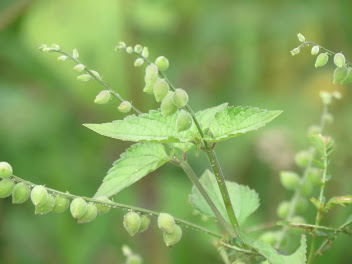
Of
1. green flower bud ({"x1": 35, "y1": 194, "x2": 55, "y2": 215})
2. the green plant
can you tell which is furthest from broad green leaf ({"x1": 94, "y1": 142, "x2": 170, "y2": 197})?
green flower bud ({"x1": 35, "y1": 194, "x2": 55, "y2": 215})

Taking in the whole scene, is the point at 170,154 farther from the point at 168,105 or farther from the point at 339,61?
the point at 339,61

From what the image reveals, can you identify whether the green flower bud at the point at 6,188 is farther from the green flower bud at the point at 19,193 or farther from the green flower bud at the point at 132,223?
the green flower bud at the point at 132,223

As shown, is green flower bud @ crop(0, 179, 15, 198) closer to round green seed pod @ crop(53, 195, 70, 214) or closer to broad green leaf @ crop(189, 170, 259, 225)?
round green seed pod @ crop(53, 195, 70, 214)

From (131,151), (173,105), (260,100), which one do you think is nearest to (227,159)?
(260,100)

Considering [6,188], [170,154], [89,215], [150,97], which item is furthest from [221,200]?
[150,97]

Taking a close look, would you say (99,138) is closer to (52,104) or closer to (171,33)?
(52,104)

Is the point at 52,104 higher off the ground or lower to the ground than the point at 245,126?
higher
